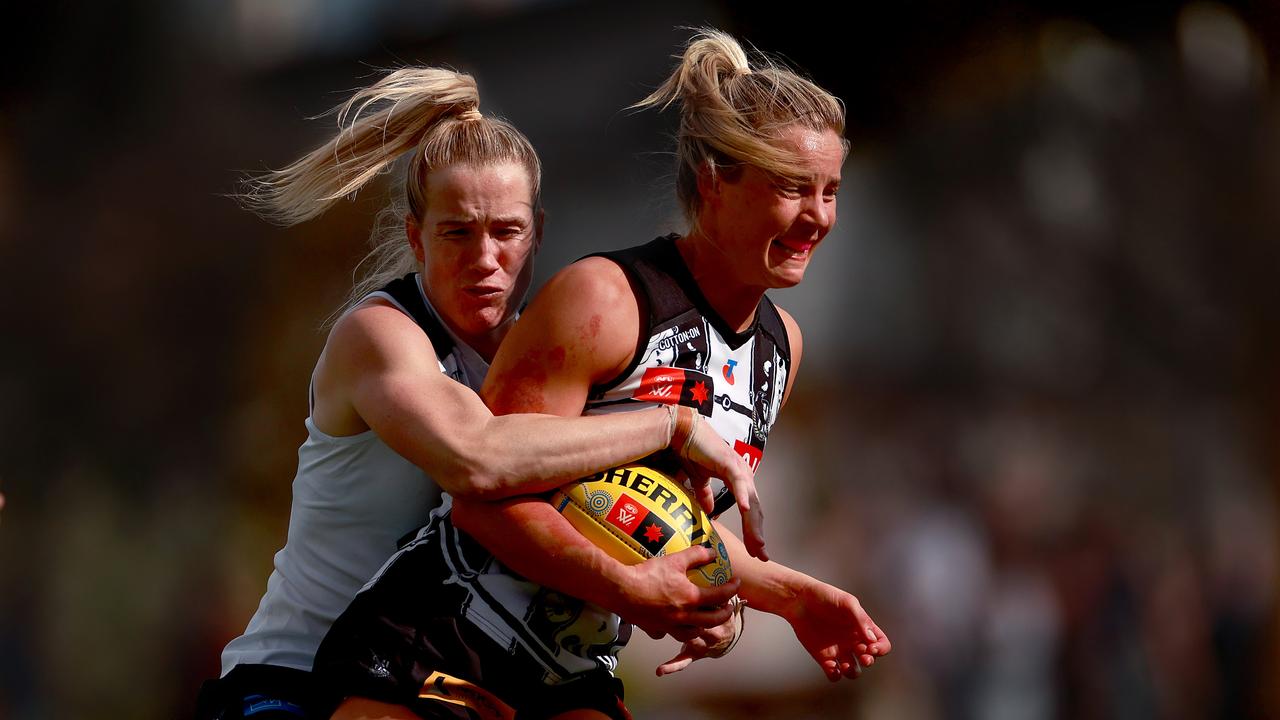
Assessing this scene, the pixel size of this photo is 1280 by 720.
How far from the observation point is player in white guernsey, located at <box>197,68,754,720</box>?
2.86 meters

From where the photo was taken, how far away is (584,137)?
8.56m

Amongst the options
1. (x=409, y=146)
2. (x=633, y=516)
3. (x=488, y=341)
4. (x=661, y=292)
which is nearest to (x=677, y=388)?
(x=661, y=292)

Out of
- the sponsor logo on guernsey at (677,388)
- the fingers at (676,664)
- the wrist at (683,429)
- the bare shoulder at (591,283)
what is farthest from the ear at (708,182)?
the fingers at (676,664)

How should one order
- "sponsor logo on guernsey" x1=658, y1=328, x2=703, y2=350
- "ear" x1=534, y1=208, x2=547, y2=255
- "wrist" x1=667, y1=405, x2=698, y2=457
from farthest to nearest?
"ear" x1=534, y1=208, x2=547, y2=255, "sponsor logo on guernsey" x1=658, y1=328, x2=703, y2=350, "wrist" x1=667, y1=405, x2=698, y2=457

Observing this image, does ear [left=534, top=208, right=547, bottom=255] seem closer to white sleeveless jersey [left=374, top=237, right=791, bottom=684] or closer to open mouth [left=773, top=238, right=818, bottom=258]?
white sleeveless jersey [left=374, top=237, right=791, bottom=684]

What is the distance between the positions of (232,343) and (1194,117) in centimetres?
652

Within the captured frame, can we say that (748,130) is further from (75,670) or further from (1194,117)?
(75,670)

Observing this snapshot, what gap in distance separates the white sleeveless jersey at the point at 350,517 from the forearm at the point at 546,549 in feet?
1.26

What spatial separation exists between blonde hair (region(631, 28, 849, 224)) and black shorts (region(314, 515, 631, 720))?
Answer: 103 cm

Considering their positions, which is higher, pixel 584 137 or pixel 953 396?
pixel 584 137

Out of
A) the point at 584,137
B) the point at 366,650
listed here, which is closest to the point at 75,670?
the point at 584,137

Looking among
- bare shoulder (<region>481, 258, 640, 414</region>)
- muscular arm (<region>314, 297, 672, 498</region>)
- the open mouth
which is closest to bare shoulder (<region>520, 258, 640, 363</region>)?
bare shoulder (<region>481, 258, 640, 414</region>)

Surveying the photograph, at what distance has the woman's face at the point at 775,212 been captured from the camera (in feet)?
9.84

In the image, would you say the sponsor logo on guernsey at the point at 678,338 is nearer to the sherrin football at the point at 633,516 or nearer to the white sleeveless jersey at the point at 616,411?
the white sleeveless jersey at the point at 616,411
